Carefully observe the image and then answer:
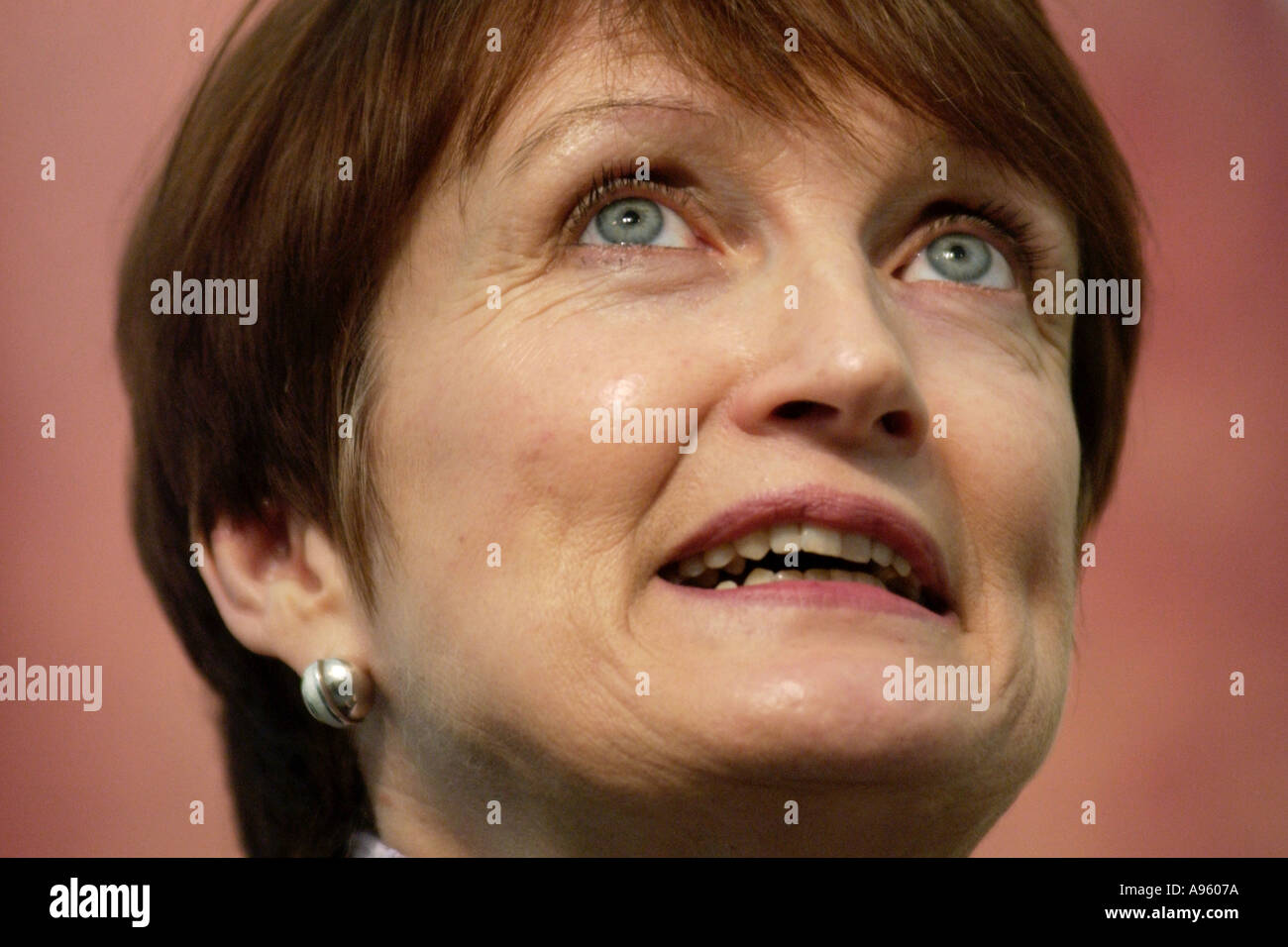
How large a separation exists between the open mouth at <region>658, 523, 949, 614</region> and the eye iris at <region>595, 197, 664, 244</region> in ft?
0.88

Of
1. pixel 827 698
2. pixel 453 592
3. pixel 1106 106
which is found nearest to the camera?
pixel 827 698

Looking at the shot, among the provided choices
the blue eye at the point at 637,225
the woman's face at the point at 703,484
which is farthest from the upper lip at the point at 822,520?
the blue eye at the point at 637,225

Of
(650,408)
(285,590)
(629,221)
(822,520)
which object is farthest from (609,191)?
(285,590)

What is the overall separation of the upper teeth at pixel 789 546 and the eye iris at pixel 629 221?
0.27 m


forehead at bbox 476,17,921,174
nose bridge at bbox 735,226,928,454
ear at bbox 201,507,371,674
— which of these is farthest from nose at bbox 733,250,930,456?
ear at bbox 201,507,371,674

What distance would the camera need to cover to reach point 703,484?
107cm

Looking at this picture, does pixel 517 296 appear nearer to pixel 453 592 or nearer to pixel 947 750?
pixel 453 592

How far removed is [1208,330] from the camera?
1.94 meters

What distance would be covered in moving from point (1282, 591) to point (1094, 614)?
0.23 metres

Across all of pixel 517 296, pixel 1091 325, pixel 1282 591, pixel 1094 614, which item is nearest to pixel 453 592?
pixel 517 296

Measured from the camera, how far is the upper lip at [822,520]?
1054 mm

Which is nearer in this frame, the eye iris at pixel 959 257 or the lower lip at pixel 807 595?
the lower lip at pixel 807 595

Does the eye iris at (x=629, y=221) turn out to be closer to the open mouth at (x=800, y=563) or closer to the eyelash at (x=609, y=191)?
the eyelash at (x=609, y=191)

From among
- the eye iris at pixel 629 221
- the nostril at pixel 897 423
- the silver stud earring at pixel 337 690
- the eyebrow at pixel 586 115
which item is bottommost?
the silver stud earring at pixel 337 690
